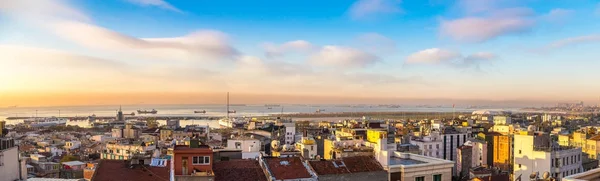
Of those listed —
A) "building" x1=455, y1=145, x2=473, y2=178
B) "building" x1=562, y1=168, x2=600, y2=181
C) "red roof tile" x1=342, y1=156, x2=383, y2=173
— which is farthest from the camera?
"building" x1=455, y1=145, x2=473, y2=178

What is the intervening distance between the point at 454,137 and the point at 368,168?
36.9 metres

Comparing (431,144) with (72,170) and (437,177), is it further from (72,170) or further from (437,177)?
(72,170)

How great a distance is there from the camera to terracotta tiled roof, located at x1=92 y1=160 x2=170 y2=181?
18.5 meters

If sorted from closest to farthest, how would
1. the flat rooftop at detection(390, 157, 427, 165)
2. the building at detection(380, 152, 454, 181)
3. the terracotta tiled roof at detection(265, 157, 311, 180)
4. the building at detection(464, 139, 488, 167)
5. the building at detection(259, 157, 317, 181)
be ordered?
1. the building at detection(259, 157, 317, 181)
2. the terracotta tiled roof at detection(265, 157, 311, 180)
3. the building at detection(380, 152, 454, 181)
4. the flat rooftop at detection(390, 157, 427, 165)
5. the building at detection(464, 139, 488, 167)

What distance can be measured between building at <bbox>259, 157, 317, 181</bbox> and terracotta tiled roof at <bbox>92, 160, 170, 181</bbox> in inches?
175

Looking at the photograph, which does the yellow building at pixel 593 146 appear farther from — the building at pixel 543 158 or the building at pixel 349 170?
the building at pixel 349 170

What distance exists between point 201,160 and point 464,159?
37.8 metres

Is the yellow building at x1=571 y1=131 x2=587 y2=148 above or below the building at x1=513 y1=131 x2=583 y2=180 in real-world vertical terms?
below

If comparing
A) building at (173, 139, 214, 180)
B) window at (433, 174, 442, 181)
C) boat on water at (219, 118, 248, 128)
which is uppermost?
building at (173, 139, 214, 180)

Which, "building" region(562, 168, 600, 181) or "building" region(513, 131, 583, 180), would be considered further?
"building" region(513, 131, 583, 180)

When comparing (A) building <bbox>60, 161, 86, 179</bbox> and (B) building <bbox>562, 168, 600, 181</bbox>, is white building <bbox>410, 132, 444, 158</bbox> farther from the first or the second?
(B) building <bbox>562, 168, 600, 181</bbox>

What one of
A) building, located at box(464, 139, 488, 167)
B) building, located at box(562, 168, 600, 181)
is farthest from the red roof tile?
building, located at box(464, 139, 488, 167)

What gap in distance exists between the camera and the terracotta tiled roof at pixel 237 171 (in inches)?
768

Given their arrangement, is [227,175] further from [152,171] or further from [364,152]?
[364,152]
